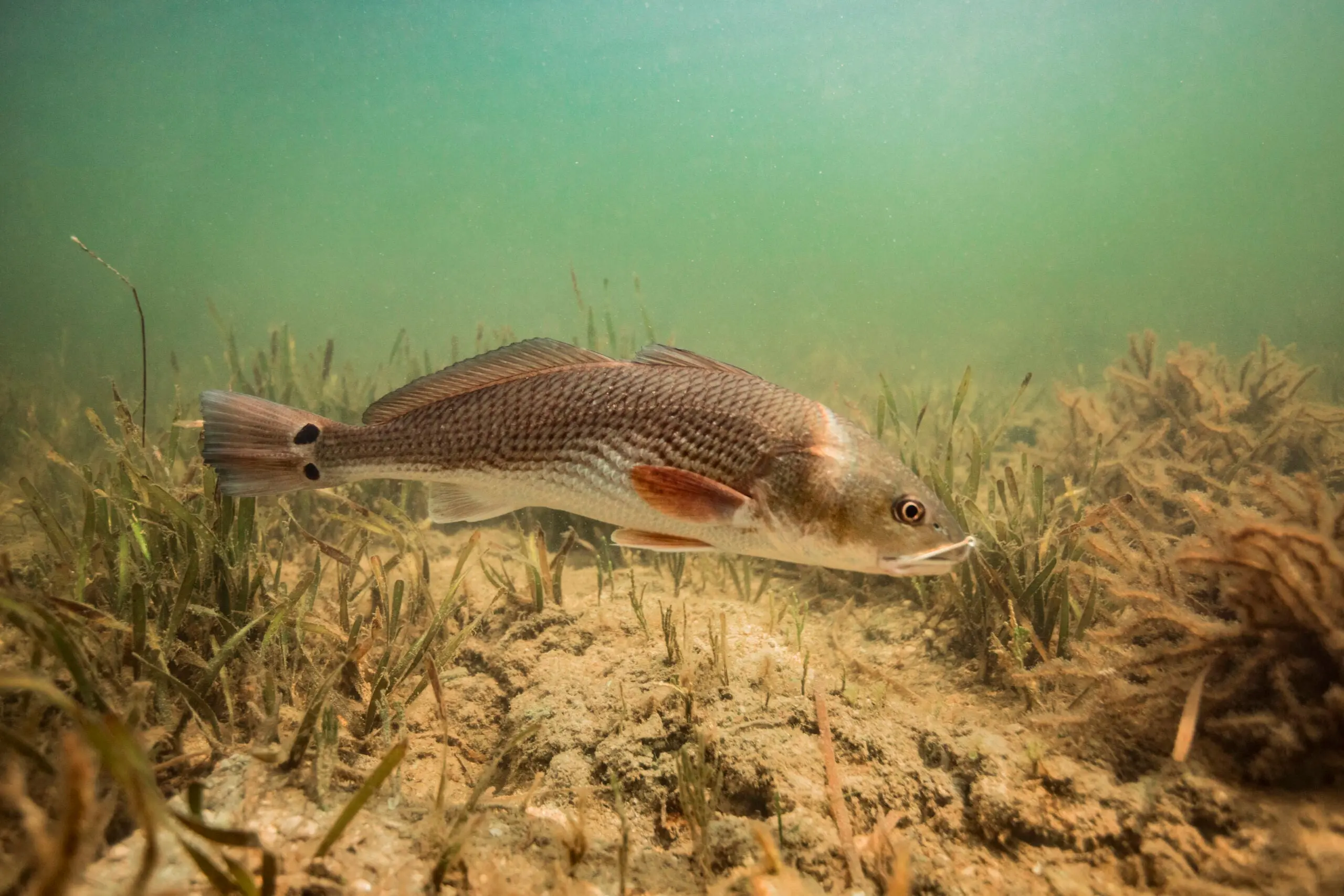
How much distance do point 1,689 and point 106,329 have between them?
41.0 meters

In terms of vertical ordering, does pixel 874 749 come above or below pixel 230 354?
below

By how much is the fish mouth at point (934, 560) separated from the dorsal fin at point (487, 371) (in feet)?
5.27

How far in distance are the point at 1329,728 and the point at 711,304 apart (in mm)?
58103

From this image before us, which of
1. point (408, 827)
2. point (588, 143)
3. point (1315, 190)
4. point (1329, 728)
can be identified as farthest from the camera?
point (588, 143)

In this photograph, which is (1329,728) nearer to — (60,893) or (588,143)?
(60,893)

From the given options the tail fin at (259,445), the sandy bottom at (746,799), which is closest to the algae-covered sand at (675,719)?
the sandy bottom at (746,799)

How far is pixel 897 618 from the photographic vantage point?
378 centimetres

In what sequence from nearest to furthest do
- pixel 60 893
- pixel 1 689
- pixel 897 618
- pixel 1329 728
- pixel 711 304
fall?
pixel 60 893 < pixel 1329 728 < pixel 1 689 < pixel 897 618 < pixel 711 304

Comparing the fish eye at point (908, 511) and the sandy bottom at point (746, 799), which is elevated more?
the fish eye at point (908, 511)

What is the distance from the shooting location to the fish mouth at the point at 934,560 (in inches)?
87.8

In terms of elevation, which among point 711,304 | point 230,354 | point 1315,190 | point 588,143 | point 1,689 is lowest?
point 1,689

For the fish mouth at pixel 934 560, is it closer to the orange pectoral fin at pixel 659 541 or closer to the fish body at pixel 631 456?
the fish body at pixel 631 456

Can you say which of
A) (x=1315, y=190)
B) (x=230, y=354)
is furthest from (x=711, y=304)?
(x=1315, y=190)

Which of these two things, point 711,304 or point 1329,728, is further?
point 711,304
